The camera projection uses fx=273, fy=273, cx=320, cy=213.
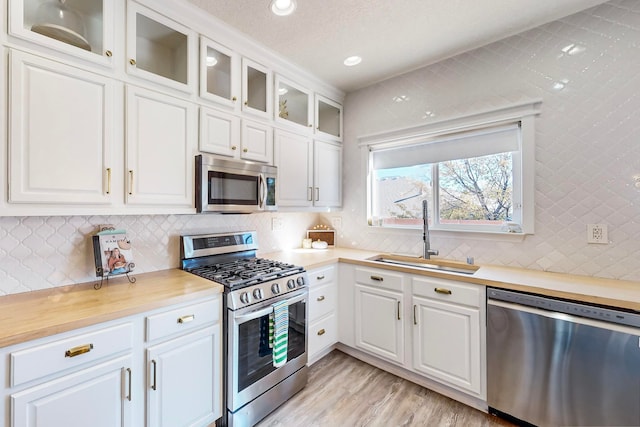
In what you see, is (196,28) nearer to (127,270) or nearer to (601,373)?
(127,270)

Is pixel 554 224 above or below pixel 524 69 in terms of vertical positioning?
below

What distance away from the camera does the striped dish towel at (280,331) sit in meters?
1.81

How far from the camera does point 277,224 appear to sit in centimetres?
284

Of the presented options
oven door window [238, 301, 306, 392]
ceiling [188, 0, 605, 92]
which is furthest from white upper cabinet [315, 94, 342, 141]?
oven door window [238, 301, 306, 392]

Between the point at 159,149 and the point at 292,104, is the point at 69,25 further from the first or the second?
the point at 292,104

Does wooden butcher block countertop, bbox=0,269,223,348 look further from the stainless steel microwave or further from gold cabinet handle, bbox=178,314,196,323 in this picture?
the stainless steel microwave

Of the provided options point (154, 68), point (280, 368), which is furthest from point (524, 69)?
point (280, 368)

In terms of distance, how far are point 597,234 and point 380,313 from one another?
1.59 metres

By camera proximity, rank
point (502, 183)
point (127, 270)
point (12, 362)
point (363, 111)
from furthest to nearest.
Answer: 1. point (363, 111)
2. point (502, 183)
3. point (127, 270)
4. point (12, 362)

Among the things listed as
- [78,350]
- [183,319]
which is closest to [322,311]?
[183,319]

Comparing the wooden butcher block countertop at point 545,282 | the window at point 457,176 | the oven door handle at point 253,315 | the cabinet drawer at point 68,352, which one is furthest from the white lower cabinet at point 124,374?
the window at point 457,176

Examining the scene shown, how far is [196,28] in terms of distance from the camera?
72.7 inches

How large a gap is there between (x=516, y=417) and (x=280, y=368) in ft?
4.97

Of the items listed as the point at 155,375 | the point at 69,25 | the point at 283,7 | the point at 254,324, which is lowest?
the point at 155,375
